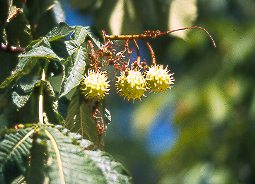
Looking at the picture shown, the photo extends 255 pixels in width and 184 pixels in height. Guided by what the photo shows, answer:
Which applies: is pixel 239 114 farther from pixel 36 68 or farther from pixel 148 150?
pixel 148 150

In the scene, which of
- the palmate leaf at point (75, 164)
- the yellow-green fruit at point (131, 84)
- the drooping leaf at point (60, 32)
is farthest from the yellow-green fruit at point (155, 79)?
the palmate leaf at point (75, 164)

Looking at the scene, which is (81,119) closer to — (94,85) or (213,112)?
(94,85)

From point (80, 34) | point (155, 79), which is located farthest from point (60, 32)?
point (155, 79)

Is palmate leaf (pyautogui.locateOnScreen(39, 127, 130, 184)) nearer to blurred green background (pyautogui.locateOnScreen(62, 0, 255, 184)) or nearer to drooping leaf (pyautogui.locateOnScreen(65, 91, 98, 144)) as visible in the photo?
drooping leaf (pyautogui.locateOnScreen(65, 91, 98, 144))

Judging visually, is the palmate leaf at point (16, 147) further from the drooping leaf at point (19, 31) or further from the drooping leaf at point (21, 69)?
the drooping leaf at point (19, 31)

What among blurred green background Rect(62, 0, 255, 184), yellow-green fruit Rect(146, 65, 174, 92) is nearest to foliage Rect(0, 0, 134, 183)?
yellow-green fruit Rect(146, 65, 174, 92)

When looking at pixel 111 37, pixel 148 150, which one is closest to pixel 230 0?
pixel 111 37
